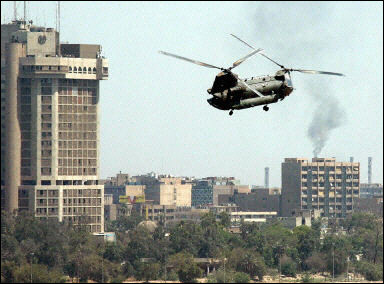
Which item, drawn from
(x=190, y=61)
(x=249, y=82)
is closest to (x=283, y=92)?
(x=249, y=82)

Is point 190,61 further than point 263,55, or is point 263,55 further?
point 263,55

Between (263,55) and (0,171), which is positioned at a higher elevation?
(263,55)

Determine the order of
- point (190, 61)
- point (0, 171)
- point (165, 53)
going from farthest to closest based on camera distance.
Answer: point (0, 171) → point (190, 61) → point (165, 53)

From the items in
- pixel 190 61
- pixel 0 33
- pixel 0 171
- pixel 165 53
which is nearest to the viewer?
pixel 165 53

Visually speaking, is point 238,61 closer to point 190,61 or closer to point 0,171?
point 190,61
